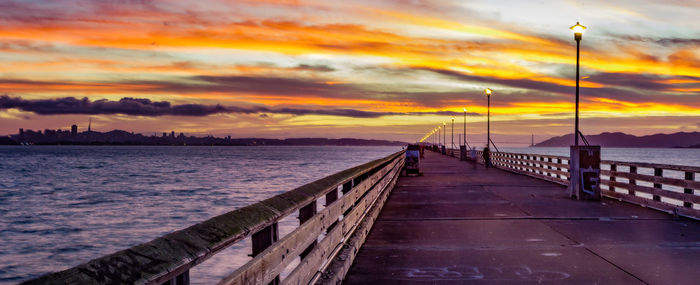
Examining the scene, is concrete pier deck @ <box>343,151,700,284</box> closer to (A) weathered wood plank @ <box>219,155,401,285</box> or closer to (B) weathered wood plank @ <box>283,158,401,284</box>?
(B) weathered wood plank @ <box>283,158,401,284</box>

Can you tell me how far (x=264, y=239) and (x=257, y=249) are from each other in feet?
0.29

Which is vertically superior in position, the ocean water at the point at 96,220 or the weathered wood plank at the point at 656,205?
the weathered wood plank at the point at 656,205

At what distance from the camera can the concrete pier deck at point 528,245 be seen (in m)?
7.22

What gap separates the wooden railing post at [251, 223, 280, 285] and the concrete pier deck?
2.88 meters

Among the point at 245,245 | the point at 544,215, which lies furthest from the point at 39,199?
the point at 544,215

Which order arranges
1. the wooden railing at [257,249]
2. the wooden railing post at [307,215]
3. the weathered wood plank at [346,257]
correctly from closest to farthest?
1. the wooden railing at [257,249]
2. the wooden railing post at [307,215]
3. the weathered wood plank at [346,257]

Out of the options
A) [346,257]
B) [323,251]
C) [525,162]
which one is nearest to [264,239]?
[323,251]

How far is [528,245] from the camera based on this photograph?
928cm

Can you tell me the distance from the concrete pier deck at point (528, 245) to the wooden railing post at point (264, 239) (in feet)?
9.44

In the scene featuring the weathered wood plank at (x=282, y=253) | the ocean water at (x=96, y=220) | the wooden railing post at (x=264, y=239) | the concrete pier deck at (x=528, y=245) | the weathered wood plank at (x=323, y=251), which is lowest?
the ocean water at (x=96, y=220)

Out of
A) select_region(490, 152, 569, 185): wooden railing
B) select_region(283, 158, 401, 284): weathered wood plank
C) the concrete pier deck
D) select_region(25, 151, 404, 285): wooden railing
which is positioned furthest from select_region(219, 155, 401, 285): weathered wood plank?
select_region(490, 152, 569, 185): wooden railing

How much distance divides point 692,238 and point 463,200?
292 inches

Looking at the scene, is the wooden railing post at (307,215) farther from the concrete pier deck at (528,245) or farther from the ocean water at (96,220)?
the ocean water at (96,220)

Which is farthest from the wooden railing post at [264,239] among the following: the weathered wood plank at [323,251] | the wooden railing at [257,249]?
the weathered wood plank at [323,251]
